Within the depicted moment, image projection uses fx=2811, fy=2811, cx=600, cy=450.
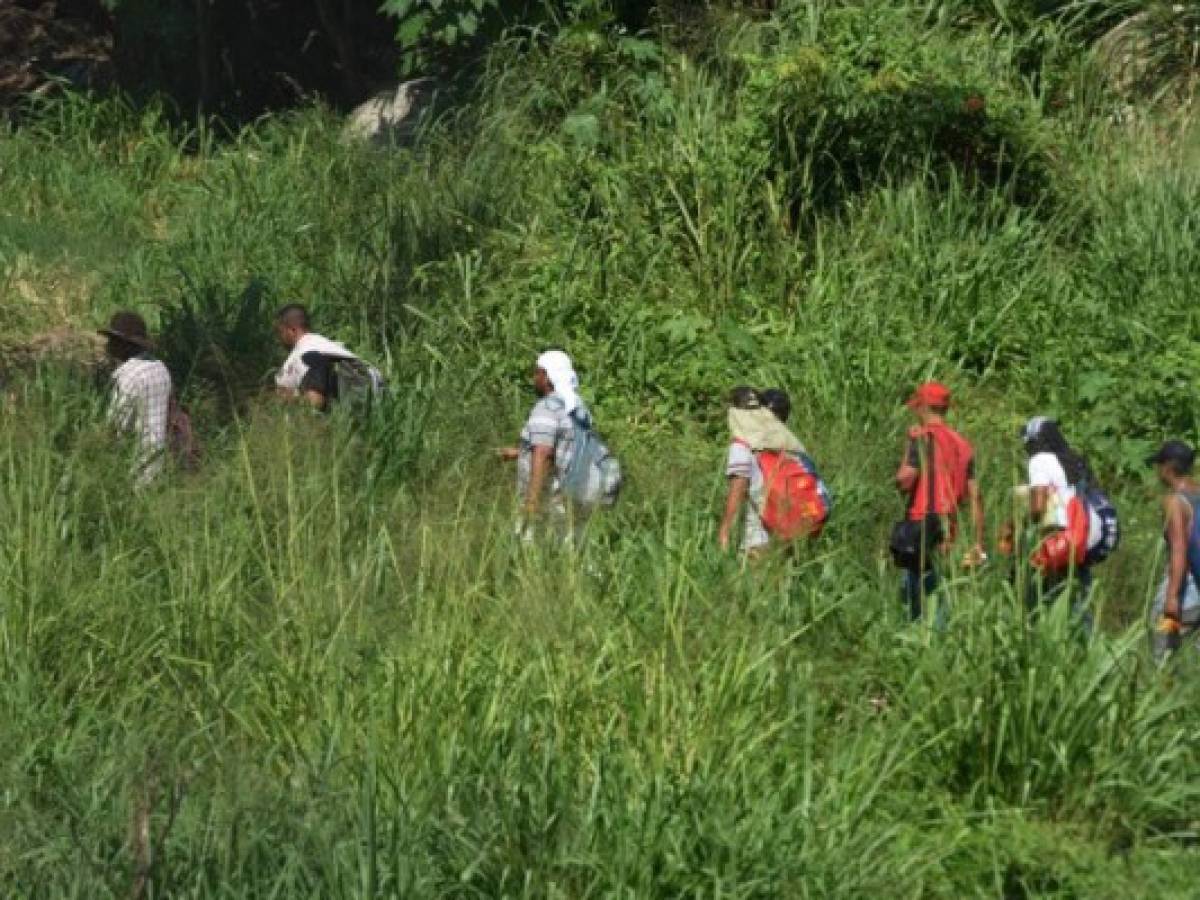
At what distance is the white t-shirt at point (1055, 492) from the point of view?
10.5m

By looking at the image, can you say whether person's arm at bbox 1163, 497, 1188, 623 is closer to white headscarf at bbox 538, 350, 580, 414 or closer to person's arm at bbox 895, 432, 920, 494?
person's arm at bbox 895, 432, 920, 494

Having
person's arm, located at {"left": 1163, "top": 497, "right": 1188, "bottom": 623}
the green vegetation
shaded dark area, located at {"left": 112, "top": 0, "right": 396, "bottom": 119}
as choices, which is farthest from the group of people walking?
shaded dark area, located at {"left": 112, "top": 0, "right": 396, "bottom": 119}

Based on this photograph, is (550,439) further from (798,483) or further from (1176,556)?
(1176,556)

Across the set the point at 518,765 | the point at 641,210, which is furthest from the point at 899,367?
the point at 518,765

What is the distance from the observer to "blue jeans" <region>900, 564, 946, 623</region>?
34.1 ft

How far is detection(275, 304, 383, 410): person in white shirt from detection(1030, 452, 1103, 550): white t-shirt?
10.8ft

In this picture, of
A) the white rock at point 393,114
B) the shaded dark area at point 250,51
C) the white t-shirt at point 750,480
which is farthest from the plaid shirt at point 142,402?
the shaded dark area at point 250,51

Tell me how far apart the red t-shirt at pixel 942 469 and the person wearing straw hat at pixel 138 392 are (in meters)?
3.08

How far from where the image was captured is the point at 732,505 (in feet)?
36.7

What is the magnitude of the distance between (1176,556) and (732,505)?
1780 millimetres

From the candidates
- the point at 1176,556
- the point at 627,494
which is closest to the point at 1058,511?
the point at 1176,556

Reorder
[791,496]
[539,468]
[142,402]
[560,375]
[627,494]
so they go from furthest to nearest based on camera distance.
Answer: [627,494] < [142,402] < [560,375] < [539,468] < [791,496]

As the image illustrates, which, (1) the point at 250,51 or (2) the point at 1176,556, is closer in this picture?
(2) the point at 1176,556

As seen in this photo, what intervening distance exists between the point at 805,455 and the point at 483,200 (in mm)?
5156
